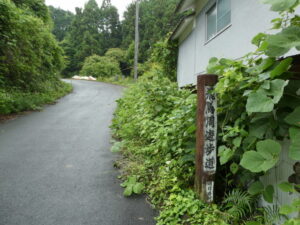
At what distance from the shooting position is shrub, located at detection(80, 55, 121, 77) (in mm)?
30484

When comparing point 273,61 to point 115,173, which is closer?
point 273,61

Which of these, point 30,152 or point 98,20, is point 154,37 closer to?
point 98,20

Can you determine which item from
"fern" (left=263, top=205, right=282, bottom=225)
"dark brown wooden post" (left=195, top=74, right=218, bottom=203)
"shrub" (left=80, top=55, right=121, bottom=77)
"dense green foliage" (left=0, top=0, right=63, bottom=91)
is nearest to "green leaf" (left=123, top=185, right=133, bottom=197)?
"dark brown wooden post" (left=195, top=74, right=218, bottom=203)

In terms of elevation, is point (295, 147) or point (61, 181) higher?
point (295, 147)


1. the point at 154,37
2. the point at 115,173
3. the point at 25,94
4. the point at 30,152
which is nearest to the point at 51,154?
the point at 30,152

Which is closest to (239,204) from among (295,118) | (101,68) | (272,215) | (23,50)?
(272,215)

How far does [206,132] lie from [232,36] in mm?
4269

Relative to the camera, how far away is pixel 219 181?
2432 mm

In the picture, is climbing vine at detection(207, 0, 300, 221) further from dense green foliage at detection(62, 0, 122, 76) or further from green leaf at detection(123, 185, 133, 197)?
dense green foliage at detection(62, 0, 122, 76)

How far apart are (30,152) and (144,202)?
282 cm

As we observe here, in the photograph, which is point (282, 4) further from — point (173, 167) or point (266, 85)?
point (173, 167)

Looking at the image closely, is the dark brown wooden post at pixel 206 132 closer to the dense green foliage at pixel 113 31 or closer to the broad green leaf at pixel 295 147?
the broad green leaf at pixel 295 147

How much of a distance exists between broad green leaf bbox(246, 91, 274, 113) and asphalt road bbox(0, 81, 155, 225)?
1.66m

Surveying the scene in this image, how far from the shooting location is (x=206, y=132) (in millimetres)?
2105
